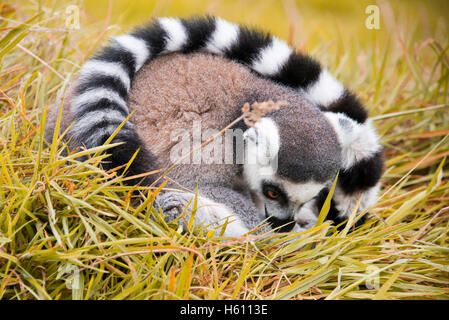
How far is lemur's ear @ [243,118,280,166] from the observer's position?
240 cm

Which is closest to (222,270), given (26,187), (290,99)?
(26,187)

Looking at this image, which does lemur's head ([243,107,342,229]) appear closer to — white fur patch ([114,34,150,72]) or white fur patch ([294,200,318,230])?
white fur patch ([294,200,318,230])

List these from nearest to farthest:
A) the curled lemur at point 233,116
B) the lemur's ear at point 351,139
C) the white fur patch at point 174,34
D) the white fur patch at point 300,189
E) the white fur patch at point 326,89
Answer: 1. the curled lemur at point 233,116
2. the white fur patch at point 300,189
3. the lemur's ear at point 351,139
4. the white fur patch at point 174,34
5. the white fur patch at point 326,89

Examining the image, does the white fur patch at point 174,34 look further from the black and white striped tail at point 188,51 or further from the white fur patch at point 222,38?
the white fur patch at point 222,38

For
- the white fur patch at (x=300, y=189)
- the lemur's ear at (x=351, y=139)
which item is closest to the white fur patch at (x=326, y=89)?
the lemur's ear at (x=351, y=139)

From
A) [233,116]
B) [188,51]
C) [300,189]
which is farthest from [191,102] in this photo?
[300,189]

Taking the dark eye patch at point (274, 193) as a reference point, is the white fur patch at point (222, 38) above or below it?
above

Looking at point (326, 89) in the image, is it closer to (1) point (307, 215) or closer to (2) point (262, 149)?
(2) point (262, 149)

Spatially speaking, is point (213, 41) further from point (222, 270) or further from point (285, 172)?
point (222, 270)

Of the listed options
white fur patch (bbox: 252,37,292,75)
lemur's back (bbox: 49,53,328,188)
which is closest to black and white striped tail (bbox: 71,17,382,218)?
white fur patch (bbox: 252,37,292,75)

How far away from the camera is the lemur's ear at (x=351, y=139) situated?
102 inches

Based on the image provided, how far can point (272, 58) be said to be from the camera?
280 centimetres

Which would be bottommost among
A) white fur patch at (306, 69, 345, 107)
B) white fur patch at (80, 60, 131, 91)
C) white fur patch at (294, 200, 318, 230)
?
white fur patch at (294, 200, 318, 230)

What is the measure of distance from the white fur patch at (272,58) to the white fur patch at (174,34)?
0.53m
